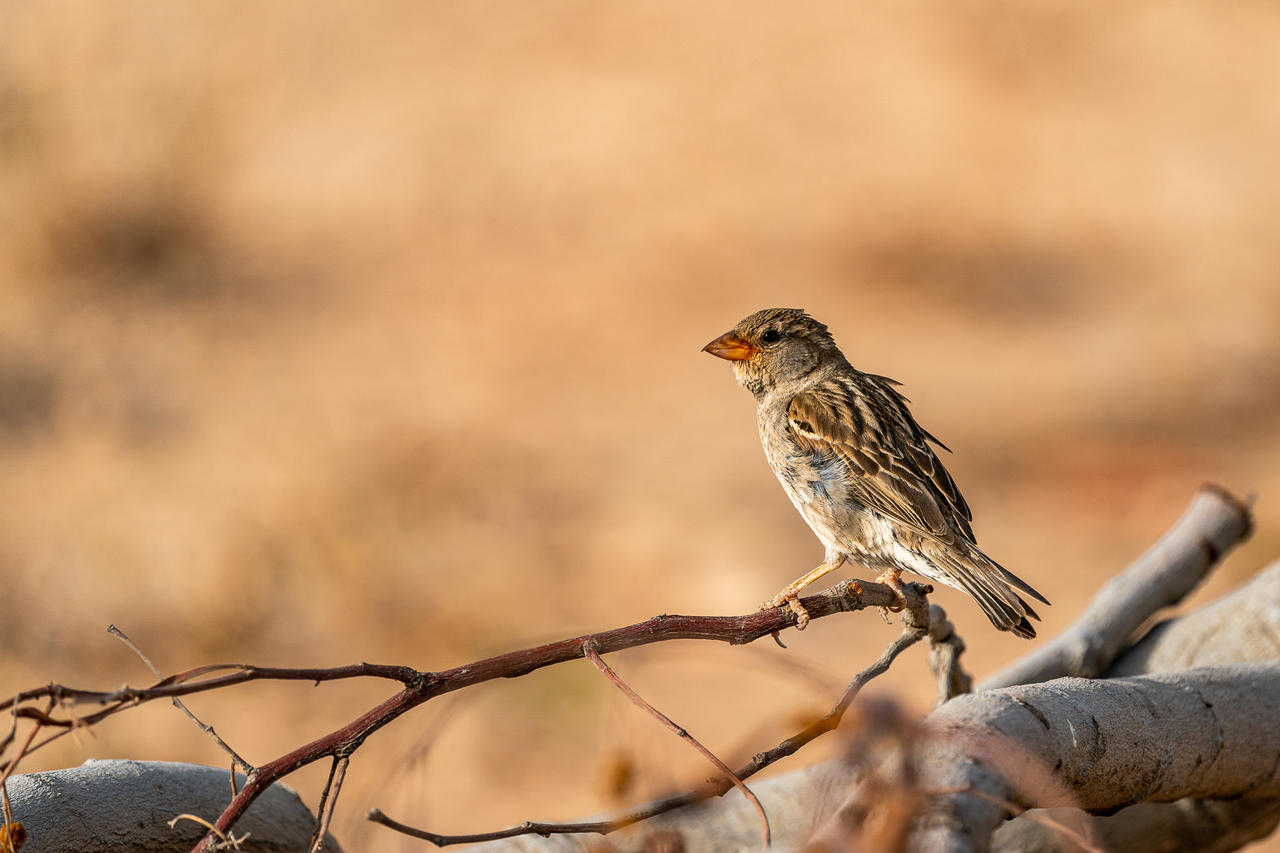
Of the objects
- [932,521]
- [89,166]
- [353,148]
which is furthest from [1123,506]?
[89,166]

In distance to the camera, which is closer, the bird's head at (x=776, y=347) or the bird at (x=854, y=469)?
the bird at (x=854, y=469)

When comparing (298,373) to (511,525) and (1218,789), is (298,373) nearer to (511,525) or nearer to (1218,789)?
(511,525)

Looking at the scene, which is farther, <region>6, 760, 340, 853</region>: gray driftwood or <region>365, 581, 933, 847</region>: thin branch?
<region>6, 760, 340, 853</region>: gray driftwood

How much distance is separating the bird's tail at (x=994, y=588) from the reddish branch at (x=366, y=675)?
3.93 feet

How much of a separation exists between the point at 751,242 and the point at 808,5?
4162 mm

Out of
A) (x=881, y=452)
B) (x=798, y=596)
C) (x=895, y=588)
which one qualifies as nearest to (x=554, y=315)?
(x=881, y=452)

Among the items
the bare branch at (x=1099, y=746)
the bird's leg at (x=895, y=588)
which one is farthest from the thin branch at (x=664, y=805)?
the bird's leg at (x=895, y=588)

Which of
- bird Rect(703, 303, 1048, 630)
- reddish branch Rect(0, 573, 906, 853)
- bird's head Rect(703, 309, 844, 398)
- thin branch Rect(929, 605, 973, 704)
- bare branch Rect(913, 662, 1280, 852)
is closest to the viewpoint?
reddish branch Rect(0, 573, 906, 853)

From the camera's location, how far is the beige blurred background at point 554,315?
898 cm

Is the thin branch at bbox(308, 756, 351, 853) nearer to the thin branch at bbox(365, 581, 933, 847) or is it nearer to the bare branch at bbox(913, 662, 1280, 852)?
the thin branch at bbox(365, 581, 933, 847)

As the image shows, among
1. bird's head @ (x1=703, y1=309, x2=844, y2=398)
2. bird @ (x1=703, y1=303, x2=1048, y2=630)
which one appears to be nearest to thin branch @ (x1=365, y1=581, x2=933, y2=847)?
bird @ (x1=703, y1=303, x2=1048, y2=630)

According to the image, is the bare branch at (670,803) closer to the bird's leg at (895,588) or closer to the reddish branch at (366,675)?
the reddish branch at (366,675)

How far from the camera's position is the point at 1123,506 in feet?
34.6

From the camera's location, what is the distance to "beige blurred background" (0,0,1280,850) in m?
8.98
